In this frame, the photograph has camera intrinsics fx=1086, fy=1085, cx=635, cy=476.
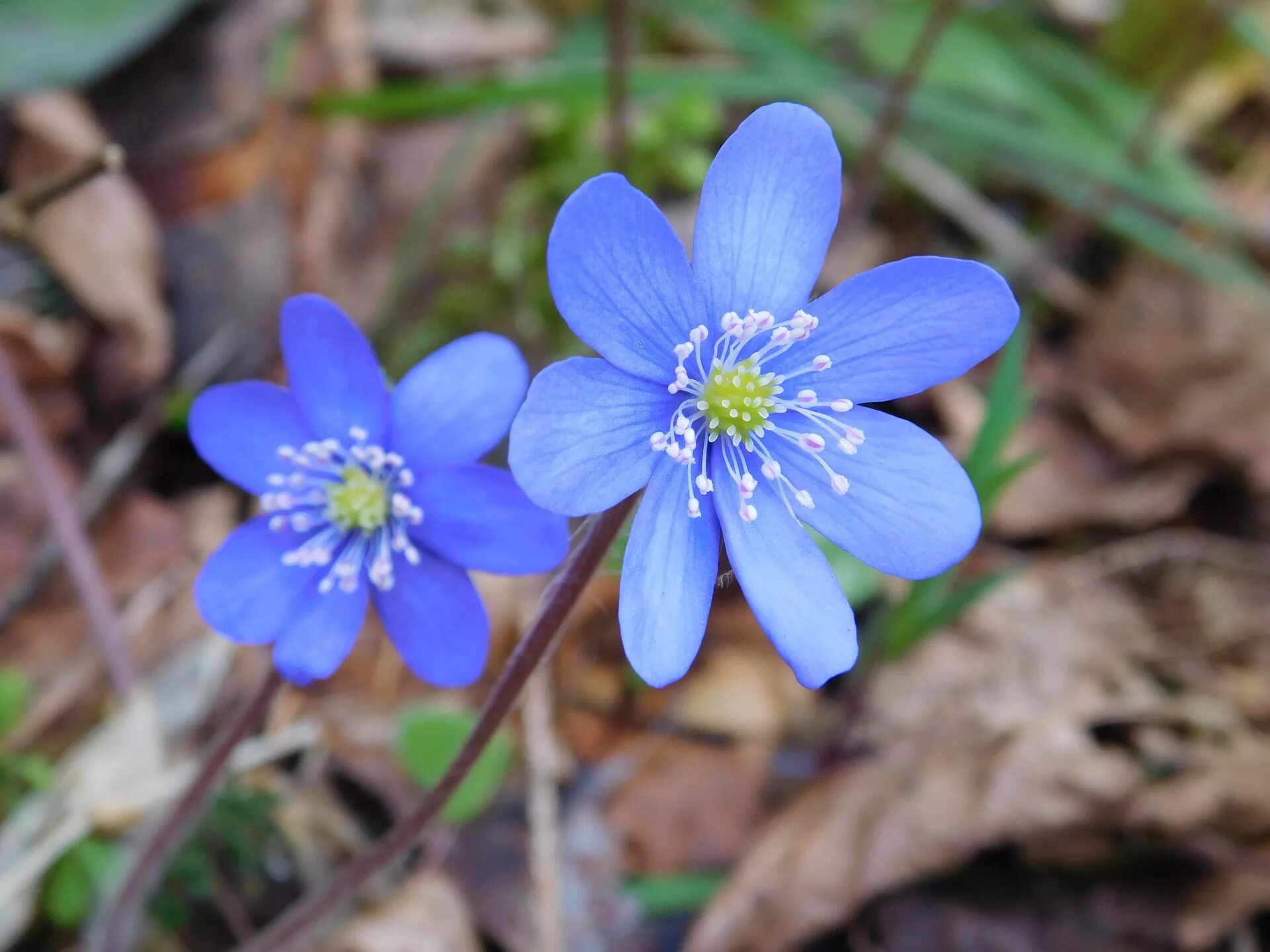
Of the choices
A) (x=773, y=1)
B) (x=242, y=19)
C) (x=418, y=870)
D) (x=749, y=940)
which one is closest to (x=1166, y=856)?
(x=749, y=940)

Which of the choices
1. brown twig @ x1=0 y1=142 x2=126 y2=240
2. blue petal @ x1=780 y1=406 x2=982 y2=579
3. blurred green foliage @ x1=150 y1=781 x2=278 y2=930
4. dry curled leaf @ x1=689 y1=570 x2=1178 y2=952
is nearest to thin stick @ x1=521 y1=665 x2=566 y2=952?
dry curled leaf @ x1=689 y1=570 x2=1178 y2=952

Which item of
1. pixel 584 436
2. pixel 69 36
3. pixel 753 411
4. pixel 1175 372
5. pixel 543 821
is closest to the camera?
pixel 584 436

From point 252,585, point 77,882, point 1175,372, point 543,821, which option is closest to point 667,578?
point 252,585

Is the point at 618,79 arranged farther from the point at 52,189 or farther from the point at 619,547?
the point at 619,547

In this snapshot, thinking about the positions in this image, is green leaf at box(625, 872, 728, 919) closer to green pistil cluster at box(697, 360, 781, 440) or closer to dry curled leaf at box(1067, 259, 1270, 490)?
green pistil cluster at box(697, 360, 781, 440)

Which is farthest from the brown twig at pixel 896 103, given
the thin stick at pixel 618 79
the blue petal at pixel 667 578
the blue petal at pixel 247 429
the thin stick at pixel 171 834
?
the thin stick at pixel 171 834

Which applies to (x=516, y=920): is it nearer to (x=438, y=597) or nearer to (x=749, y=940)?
(x=749, y=940)
